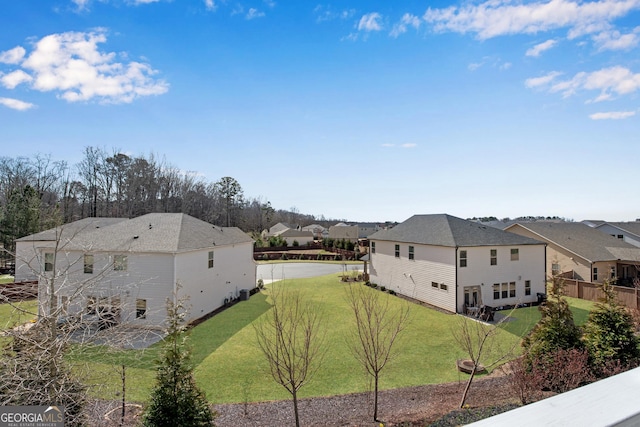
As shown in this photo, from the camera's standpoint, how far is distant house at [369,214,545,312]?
2091cm

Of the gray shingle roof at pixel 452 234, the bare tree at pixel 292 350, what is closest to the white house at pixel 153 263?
the bare tree at pixel 292 350

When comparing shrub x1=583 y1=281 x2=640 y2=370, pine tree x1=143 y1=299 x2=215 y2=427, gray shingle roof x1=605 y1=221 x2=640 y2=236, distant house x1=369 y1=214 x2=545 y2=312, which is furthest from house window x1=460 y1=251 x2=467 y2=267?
gray shingle roof x1=605 y1=221 x2=640 y2=236

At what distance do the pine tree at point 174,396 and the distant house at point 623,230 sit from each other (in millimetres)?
40007

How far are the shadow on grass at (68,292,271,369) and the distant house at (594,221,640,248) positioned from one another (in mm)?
34346

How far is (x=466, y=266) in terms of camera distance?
21.0 metres

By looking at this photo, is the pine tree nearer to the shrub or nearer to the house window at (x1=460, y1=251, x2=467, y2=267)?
the shrub

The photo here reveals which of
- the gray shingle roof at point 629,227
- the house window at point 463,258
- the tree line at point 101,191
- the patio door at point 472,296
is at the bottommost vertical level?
the patio door at point 472,296

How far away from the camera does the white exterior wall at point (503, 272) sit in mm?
21031

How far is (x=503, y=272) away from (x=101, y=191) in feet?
169

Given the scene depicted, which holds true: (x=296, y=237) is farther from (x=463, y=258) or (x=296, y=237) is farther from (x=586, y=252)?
(x=586, y=252)

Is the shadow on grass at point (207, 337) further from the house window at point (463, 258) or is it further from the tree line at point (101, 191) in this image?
the tree line at point (101, 191)

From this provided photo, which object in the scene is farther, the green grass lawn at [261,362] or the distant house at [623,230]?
the distant house at [623,230]

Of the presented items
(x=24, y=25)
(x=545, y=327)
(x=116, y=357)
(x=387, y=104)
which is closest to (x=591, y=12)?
(x=545, y=327)

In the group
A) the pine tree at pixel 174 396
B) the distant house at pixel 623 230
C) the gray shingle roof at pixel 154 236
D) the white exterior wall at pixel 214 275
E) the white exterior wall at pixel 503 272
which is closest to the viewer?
the pine tree at pixel 174 396
